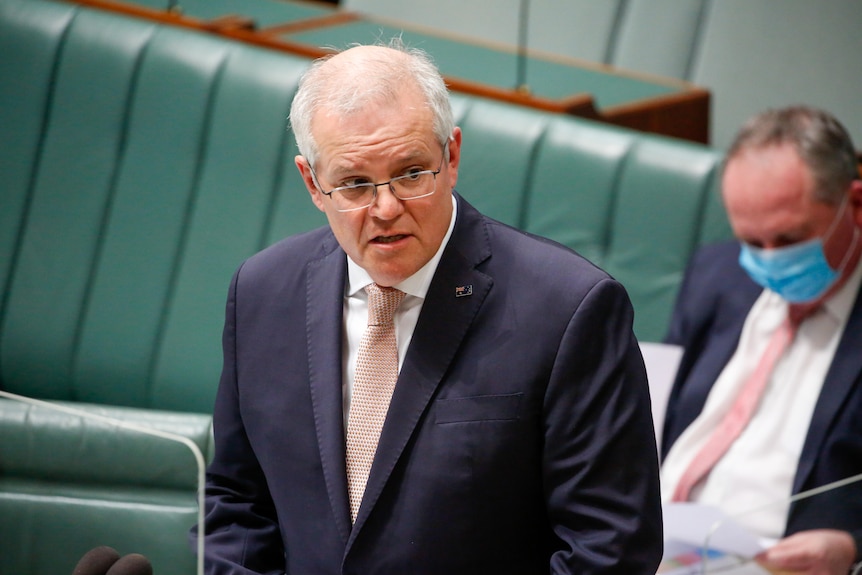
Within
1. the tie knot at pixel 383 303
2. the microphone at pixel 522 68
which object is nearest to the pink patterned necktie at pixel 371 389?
the tie knot at pixel 383 303

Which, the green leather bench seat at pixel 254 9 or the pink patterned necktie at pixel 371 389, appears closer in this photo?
the pink patterned necktie at pixel 371 389

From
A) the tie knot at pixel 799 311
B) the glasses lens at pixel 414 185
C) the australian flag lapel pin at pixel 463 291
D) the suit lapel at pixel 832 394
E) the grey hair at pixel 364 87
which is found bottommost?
the suit lapel at pixel 832 394

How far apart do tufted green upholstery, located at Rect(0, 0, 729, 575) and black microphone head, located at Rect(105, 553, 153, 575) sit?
1.32 meters

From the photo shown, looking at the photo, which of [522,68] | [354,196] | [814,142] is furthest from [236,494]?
[522,68]

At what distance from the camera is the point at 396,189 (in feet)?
4.19

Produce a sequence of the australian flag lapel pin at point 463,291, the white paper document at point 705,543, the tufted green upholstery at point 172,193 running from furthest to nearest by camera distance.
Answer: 1. the tufted green upholstery at point 172,193
2. the white paper document at point 705,543
3. the australian flag lapel pin at point 463,291

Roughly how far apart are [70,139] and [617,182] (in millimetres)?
1281

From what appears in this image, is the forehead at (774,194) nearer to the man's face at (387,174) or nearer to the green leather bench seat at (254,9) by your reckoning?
the man's face at (387,174)

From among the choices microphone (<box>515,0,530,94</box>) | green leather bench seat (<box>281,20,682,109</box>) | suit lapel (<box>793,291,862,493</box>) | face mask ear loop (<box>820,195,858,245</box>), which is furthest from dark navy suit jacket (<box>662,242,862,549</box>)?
green leather bench seat (<box>281,20,682,109</box>)

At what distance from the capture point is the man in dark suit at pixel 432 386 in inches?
49.1

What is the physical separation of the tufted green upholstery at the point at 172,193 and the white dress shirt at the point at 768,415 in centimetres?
31

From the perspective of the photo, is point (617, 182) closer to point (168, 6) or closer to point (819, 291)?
point (819, 291)

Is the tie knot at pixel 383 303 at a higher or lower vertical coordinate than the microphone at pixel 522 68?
lower

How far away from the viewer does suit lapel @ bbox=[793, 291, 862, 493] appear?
1849 mm
